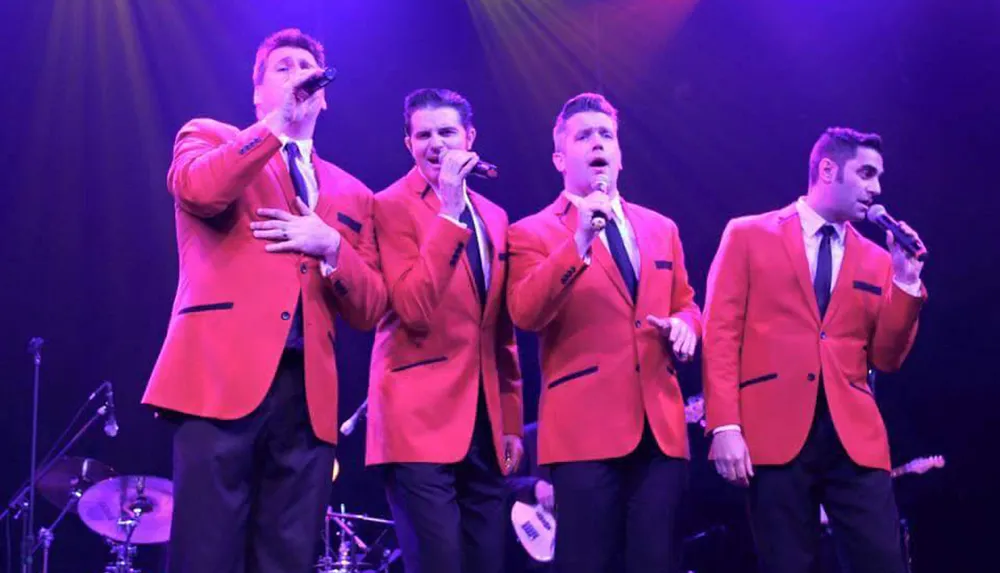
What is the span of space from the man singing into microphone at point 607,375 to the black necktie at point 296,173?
70cm

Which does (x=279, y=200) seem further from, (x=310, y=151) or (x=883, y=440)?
(x=883, y=440)

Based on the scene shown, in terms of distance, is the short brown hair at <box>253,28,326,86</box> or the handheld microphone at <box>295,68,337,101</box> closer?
the handheld microphone at <box>295,68,337,101</box>

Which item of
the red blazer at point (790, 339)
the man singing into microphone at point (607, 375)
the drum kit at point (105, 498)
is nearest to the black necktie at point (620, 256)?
the man singing into microphone at point (607, 375)

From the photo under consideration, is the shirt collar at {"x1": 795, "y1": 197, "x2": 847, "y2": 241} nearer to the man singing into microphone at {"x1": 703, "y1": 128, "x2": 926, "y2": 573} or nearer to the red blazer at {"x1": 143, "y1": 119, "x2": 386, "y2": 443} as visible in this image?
the man singing into microphone at {"x1": 703, "y1": 128, "x2": 926, "y2": 573}

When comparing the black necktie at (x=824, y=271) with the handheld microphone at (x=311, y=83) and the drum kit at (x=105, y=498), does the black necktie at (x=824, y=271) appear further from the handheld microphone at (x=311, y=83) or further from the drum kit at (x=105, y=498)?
the drum kit at (x=105, y=498)

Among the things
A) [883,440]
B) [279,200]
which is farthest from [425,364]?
[883,440]

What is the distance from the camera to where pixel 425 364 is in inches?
117

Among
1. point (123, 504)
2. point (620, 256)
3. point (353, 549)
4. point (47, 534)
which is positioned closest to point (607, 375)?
point (620, 256)

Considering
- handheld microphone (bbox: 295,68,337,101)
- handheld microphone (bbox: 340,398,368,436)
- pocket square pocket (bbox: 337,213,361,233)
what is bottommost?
handheld microphone (bbox: 340,398,368,436)

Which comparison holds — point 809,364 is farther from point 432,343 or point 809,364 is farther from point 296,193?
point 296,193

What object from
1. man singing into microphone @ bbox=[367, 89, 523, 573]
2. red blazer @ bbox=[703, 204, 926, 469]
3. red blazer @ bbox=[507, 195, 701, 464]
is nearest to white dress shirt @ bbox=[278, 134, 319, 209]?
man singing into microphone @ bbox=[367, 89, 523, 573]

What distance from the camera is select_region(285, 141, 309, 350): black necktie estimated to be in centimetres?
259

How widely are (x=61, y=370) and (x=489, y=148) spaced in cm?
289

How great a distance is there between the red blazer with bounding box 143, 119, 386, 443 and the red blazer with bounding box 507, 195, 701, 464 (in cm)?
54
